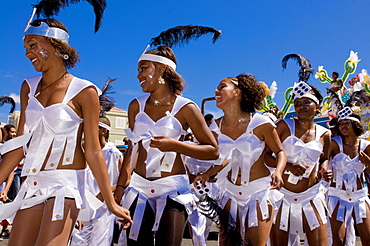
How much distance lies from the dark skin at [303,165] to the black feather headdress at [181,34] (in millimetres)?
1415

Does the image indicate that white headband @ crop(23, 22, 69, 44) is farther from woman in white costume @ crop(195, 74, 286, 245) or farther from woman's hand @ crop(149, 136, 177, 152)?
woman in white costume @ crop(195, 74, 286, 245)

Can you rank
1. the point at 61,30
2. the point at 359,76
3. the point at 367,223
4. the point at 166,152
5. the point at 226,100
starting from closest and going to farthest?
1. the point at 61,30
2. the point at 166,152
3. the point at 226,100
4. the point at 367,223
5. the point at 359,76

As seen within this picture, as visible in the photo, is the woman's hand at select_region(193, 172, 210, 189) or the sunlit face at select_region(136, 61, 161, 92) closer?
the sunlit face at select_region(136, 61, 161, 92)

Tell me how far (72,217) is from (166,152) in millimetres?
939

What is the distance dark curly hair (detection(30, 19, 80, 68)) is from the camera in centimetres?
289

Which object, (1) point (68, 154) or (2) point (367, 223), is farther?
(2) point (367, 223)

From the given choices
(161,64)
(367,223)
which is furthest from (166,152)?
(367,223)

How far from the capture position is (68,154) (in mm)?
2740

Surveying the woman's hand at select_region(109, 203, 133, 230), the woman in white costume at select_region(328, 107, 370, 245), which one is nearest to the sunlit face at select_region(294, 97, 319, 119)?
the woman in white costume at select_region(328, 107, 370, 245)

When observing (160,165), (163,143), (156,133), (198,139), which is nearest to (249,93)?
(198,139)

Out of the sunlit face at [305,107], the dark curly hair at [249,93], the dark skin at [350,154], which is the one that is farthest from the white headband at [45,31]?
the dark skin at [350,154]

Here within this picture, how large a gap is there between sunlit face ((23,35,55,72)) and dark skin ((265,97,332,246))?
257 cm

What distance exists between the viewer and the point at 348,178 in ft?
20.0

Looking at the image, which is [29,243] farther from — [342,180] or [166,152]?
[342,180]
